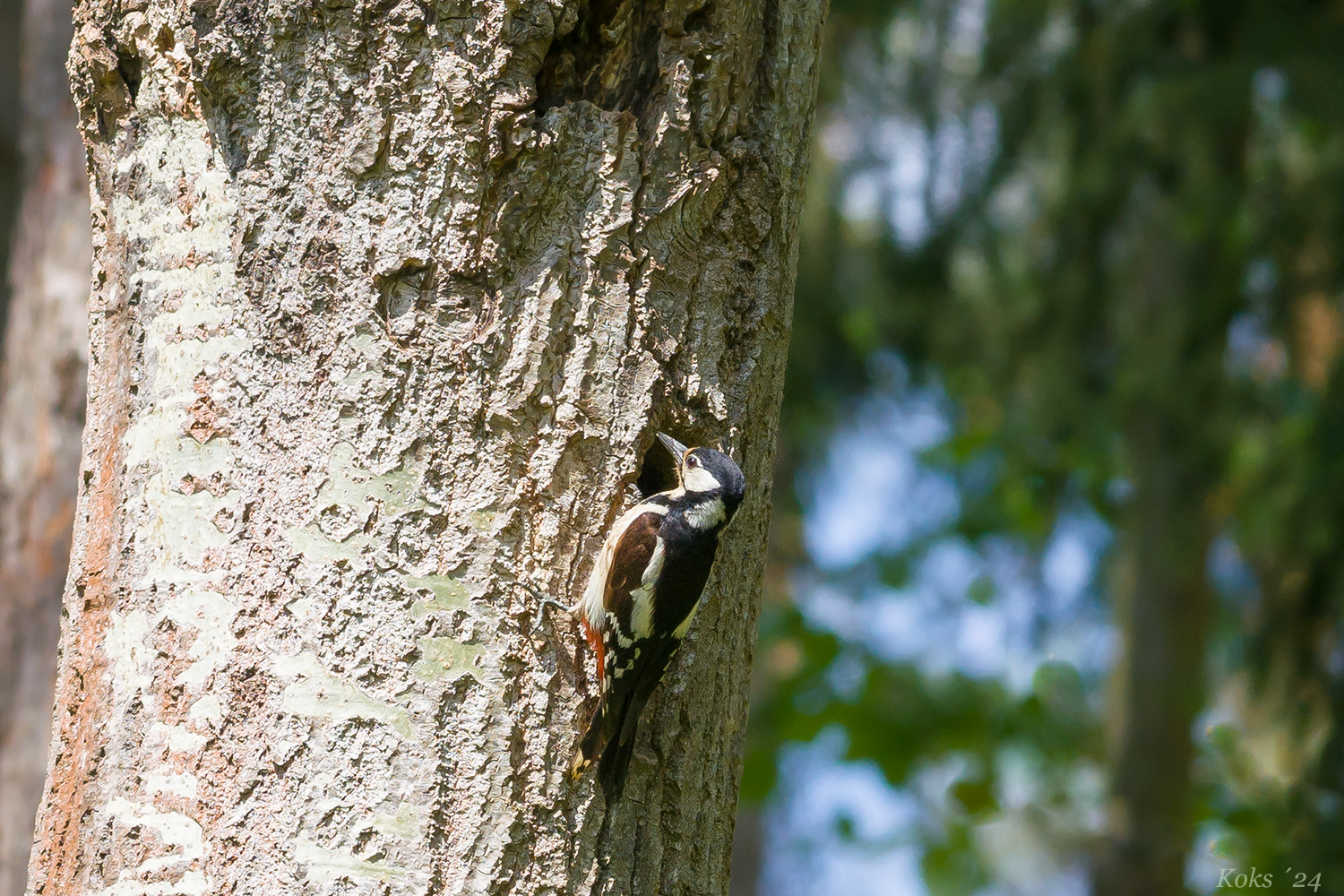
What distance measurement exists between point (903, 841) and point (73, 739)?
7.46 meters

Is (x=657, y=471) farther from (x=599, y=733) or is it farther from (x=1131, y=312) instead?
(x=1131, y=312)

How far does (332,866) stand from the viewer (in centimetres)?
168

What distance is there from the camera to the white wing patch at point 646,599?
1.94m

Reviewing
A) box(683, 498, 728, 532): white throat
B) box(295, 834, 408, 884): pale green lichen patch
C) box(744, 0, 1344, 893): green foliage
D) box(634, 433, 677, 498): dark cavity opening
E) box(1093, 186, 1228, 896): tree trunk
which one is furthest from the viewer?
box(1093, 186, 1228, 896): tree trunk

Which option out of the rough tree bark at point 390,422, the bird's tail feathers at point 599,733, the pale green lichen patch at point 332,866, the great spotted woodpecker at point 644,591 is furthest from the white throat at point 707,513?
the pale green lichen patch at point 332,866

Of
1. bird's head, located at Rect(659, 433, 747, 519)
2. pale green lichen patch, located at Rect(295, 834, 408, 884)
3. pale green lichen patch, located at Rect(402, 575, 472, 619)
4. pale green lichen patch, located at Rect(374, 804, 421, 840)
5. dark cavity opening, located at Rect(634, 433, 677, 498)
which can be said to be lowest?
pale green lichen patch, located at Rect(295, 834, 408, 884)

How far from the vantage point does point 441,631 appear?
1782 millimetres

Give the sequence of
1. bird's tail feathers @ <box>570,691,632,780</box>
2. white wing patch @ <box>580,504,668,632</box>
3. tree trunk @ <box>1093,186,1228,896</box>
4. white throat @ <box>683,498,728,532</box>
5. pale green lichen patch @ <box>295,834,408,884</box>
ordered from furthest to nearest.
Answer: tree trunk @ <box>1093,186,1228,896</box>, white throat @ <box>683,498,728,532</box>, white wing patch @ <box>580,504,668,632</box>, bird's tail feathers @ <box>570,691,632,780</box>, pale green lichen patch @ <box>295,834,408,884</box>

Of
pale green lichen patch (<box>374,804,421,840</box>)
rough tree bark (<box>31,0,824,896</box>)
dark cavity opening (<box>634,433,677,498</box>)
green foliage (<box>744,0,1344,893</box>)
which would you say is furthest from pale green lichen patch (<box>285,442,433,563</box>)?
green foliage (<box>744,0,1344,893</box>)

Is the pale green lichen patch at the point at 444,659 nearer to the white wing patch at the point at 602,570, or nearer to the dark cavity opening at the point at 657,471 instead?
the white wing patch at the point at 602,570

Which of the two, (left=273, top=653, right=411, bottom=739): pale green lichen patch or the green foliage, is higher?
the green foliage

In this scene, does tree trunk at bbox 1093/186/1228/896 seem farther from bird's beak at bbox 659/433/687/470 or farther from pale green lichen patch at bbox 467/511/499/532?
pale green lichen patch at bbox 467/511/499/532

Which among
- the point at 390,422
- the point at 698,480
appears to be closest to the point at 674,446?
the point at 698,480

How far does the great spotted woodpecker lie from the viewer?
181 cm
